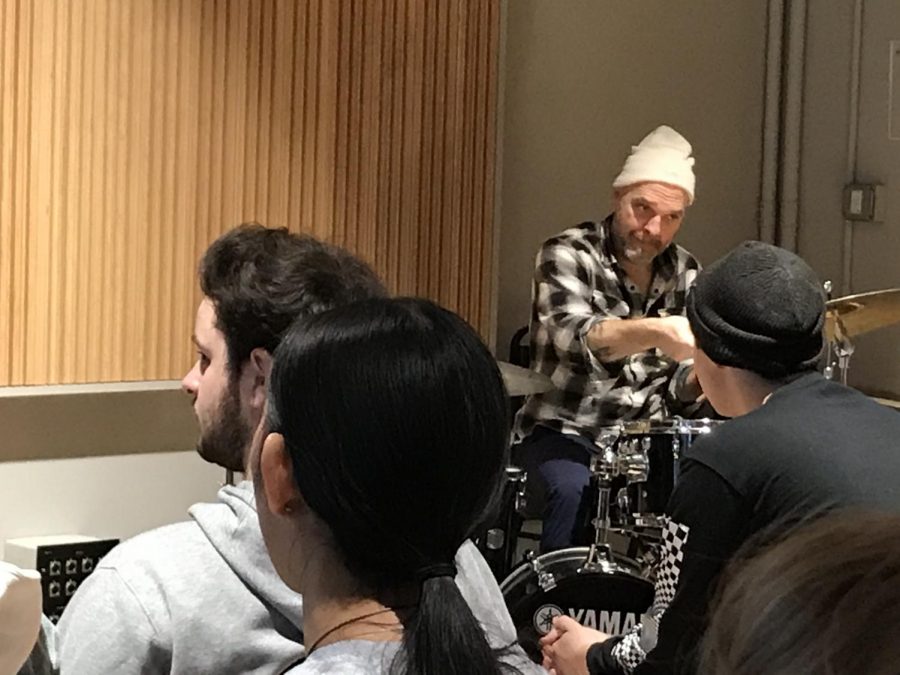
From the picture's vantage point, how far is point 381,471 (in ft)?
4.02

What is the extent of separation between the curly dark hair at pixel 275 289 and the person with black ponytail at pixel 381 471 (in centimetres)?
60

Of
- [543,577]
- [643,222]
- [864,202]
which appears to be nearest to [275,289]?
[543,577]

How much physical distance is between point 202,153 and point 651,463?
4.65 feet

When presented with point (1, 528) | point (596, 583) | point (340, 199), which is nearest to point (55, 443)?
point (1, 528)

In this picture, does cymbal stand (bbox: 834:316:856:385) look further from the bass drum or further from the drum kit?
the bass drum

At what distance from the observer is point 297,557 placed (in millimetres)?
1298

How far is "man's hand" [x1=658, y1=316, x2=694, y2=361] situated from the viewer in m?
3.92

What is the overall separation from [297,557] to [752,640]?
0.63 meters

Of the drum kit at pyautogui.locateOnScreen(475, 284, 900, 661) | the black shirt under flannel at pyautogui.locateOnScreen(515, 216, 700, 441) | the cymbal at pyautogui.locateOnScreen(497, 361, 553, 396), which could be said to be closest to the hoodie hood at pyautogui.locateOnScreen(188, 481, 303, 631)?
the drum kit at pyautogui.locateOnScreen(475, 284, 900, 661)

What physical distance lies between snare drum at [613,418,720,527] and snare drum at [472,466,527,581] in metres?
0.29

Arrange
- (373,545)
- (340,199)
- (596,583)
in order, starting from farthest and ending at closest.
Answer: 1. (340,199)
2. (596,583)
3. (373,545)

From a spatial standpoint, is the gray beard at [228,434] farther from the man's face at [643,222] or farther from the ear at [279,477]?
the man's face at [643,222]

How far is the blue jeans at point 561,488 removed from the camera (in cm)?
398

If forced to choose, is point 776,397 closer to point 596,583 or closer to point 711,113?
point 596,583
